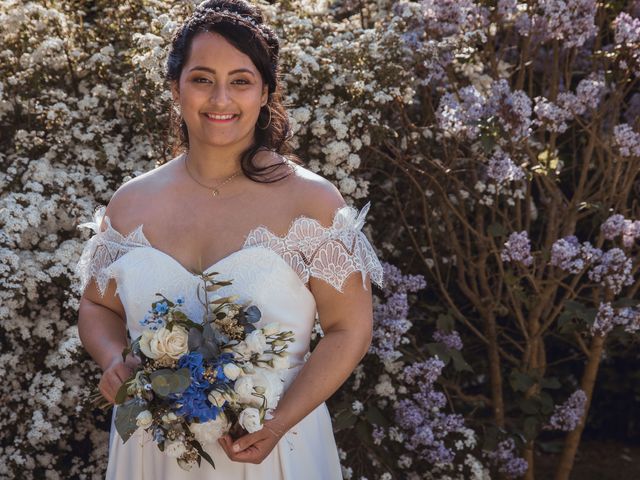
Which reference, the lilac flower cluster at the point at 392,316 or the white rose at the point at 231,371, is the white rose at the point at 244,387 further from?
the lilac flower cluster at the point at 392,316

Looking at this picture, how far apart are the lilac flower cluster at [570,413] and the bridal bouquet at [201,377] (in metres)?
2.21

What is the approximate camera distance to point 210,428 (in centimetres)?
228

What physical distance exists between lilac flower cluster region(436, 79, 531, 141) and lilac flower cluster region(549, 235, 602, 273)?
18.6 inches

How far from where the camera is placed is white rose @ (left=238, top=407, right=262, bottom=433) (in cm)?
223

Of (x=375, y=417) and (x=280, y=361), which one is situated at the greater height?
(x=280, y=361)

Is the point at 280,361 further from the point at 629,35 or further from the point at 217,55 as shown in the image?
the point at 629,35

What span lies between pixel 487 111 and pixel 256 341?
2075 millimetres

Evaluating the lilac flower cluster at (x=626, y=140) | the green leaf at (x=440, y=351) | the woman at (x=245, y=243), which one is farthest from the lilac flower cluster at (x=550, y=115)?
the woman at (x=245, y=243)

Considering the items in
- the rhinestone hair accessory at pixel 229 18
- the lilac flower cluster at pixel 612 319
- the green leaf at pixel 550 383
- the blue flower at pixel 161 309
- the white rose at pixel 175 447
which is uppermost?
the rhinestone hair accessory at pixel 229 18

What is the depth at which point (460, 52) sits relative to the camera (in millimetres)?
4129

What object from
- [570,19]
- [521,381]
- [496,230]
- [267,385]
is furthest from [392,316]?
[267,385]

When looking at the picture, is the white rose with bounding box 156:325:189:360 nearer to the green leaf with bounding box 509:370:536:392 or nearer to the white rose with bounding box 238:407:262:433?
the white rose with bounding box 238:407:262:433

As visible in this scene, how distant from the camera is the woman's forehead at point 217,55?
252cm

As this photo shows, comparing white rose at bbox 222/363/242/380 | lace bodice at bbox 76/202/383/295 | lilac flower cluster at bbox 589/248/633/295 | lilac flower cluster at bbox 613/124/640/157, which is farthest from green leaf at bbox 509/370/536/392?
white rose at bbox 222/363/242/380
